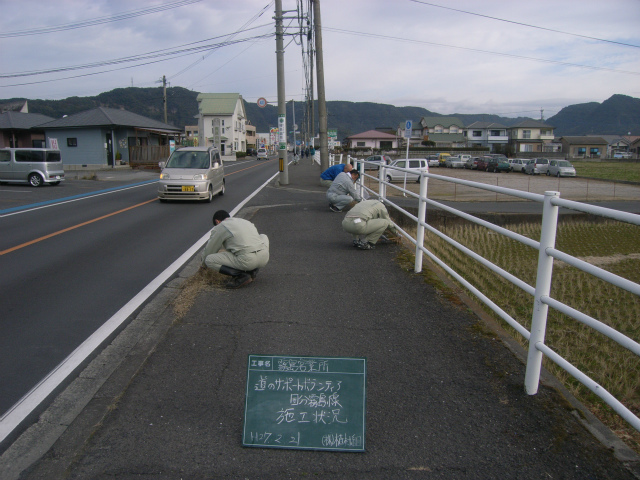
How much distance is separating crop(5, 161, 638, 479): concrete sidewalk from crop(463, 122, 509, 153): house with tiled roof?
348ft

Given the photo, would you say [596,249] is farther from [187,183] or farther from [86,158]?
[86,158]

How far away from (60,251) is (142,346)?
5232 millimetres

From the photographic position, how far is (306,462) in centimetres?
284

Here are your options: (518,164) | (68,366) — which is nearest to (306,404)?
(68,366)

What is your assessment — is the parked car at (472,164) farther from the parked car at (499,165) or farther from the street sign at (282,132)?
the street sign at (282,132)

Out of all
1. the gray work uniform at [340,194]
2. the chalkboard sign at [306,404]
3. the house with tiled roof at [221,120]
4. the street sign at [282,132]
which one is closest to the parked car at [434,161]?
the house with tiled roof at [221,120]

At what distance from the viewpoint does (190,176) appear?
53.8 ft

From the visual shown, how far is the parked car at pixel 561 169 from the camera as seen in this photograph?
42.7 meters

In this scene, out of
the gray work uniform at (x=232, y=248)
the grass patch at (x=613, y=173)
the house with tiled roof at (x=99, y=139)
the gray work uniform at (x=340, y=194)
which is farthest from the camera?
the house with tiled roof at (x=99, y=139)

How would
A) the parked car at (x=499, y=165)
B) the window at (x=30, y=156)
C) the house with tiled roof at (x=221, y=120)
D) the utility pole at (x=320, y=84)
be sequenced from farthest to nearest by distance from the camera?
the house with tiled roof at (x=221, y=120), the parked car at (x=499, y=165), the window at (x=30, y=156), the utility pole at (x=320, y=84)

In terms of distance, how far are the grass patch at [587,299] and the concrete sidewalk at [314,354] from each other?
602 mm

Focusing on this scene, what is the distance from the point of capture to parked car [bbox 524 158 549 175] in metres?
46.8

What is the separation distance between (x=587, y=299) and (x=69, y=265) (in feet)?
26.4

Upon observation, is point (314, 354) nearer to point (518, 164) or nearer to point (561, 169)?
point (561, 169)
